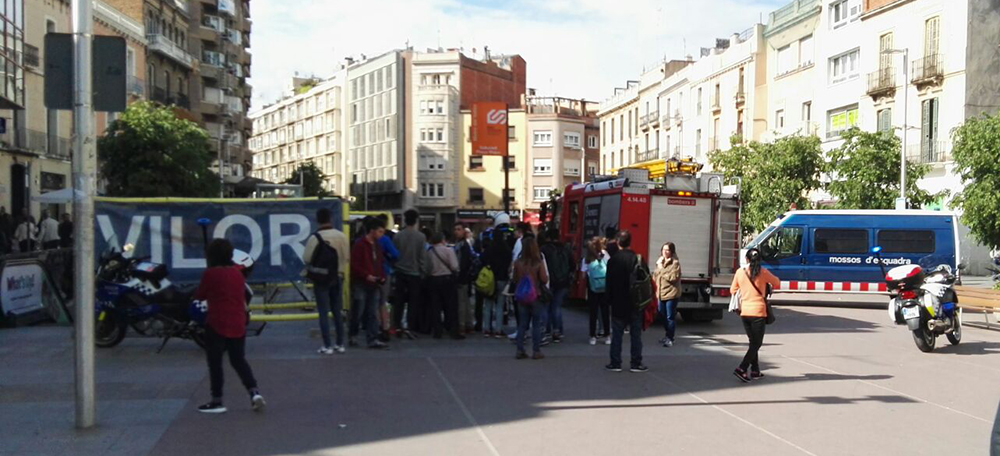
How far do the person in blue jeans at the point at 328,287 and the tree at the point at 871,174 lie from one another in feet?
79.6

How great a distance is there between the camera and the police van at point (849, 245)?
2306cm

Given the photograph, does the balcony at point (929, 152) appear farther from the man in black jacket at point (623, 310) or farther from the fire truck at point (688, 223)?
the man in black jacket at point (623, 310)

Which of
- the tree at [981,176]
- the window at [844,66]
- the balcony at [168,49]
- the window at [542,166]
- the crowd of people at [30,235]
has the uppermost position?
the balcony at [168,49]

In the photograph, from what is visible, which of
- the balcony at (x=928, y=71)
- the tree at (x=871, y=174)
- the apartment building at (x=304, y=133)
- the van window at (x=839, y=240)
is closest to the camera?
the van window at (x=839, y=240)

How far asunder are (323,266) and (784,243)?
47.4 ft

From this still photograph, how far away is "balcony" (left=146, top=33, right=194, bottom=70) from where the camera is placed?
51.0 metres

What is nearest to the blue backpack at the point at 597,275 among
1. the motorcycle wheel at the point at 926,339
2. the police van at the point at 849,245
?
the motorcycle wheel at the point at 926,339

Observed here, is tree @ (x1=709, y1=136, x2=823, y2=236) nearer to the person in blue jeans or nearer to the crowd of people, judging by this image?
the crowd of people

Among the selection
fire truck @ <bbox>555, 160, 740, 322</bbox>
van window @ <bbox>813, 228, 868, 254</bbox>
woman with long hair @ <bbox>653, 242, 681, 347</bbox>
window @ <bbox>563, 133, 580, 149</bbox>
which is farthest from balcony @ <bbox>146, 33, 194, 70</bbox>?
woman with long hair @ <bbox>653, 242, 681, 347</bbox>

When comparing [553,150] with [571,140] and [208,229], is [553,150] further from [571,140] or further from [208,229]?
[208,229]

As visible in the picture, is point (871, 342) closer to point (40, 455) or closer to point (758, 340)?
point (758, 340)

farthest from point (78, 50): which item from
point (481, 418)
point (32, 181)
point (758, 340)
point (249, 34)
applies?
point (249, 34)

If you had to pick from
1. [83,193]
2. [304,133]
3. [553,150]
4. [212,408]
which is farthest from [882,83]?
[304,133]

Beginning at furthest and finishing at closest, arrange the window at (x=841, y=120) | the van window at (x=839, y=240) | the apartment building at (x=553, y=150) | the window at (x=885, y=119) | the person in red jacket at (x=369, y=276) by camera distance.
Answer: the apartment building at (x=553, y=150) < the window at (x=841, y=120) < the window at (x=885, y=119) < the van window at (x=839, y=240) < the person in red jacket at (x=369, y=276)
